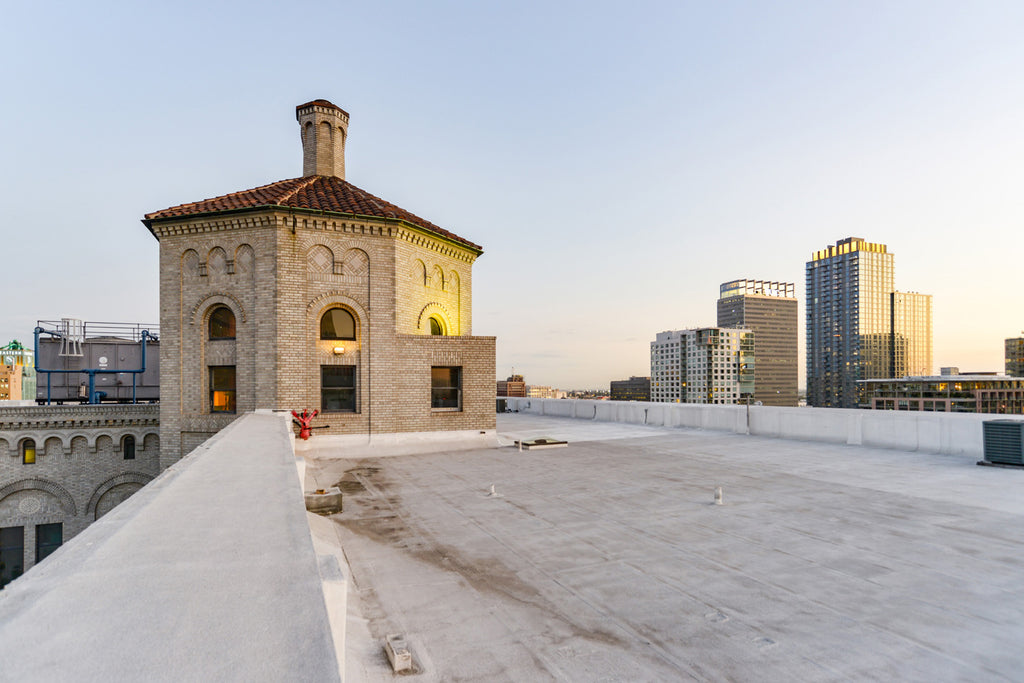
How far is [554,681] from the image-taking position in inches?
158

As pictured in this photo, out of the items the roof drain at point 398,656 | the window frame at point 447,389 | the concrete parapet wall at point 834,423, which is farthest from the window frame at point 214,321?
the concrete parapet wall at point 834,423

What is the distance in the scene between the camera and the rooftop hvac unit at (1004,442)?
13.1 meters

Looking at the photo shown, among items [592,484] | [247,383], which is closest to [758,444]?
[592,484]

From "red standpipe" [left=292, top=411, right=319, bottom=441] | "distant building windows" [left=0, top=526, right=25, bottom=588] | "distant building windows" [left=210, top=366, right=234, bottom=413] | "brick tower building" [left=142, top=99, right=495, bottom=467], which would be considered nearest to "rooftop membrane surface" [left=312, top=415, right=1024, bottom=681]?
"red standpipe" [left=292, top=411, right=319, bottom=441]

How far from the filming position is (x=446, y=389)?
65.6 ft

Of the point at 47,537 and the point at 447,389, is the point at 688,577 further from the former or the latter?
the point at 47,537

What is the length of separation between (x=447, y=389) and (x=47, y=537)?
65.1 feet

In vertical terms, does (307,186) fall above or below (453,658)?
above

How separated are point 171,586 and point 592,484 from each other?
32.4ft

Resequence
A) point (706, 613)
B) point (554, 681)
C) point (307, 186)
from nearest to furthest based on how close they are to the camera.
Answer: point (554, 681)
point (706, 613)
point (307, 186)

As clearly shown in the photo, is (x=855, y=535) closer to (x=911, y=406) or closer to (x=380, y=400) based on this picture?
(x=380, y=400)

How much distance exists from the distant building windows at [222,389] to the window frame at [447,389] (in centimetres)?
740

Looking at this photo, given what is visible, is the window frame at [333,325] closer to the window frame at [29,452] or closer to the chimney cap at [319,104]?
the chimney cap at [319,104]

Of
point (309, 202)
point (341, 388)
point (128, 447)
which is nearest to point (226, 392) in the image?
point (341, 388)
